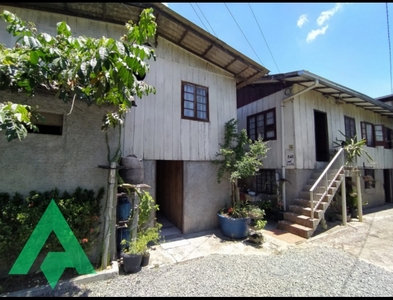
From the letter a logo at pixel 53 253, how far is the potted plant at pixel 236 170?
3.74 metres

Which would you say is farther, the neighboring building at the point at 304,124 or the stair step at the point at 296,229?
the neighboring building at the point at 304,124

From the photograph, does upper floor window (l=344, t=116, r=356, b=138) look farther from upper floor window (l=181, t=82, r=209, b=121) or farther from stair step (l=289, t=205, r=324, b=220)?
upper floor window (l=181, t=82, r=209, b=121)

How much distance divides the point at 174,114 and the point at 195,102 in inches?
36.2

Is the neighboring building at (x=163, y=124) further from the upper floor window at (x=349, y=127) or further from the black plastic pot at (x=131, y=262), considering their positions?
the upper floor window at (x=349, y=127)

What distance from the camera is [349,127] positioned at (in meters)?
9.54

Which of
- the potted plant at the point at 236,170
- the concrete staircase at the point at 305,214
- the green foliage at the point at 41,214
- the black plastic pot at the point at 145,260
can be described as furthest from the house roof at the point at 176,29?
the black plastic pot at the point at 145,260

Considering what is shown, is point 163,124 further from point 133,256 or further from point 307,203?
point 307,203

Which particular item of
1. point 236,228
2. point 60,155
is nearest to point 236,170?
point 236,228

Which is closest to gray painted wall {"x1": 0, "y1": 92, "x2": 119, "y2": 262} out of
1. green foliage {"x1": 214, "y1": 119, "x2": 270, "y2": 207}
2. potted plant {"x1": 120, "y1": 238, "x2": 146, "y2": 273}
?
potted plant {"x1": 120, "y1": 238, "x2": 146, "y2": 273}

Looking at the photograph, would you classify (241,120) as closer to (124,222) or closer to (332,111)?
(332,111)

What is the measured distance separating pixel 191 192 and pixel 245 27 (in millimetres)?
6334

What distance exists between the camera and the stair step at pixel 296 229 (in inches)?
224

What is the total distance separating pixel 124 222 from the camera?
4355mm

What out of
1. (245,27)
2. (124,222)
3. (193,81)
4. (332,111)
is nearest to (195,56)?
(193,81)
